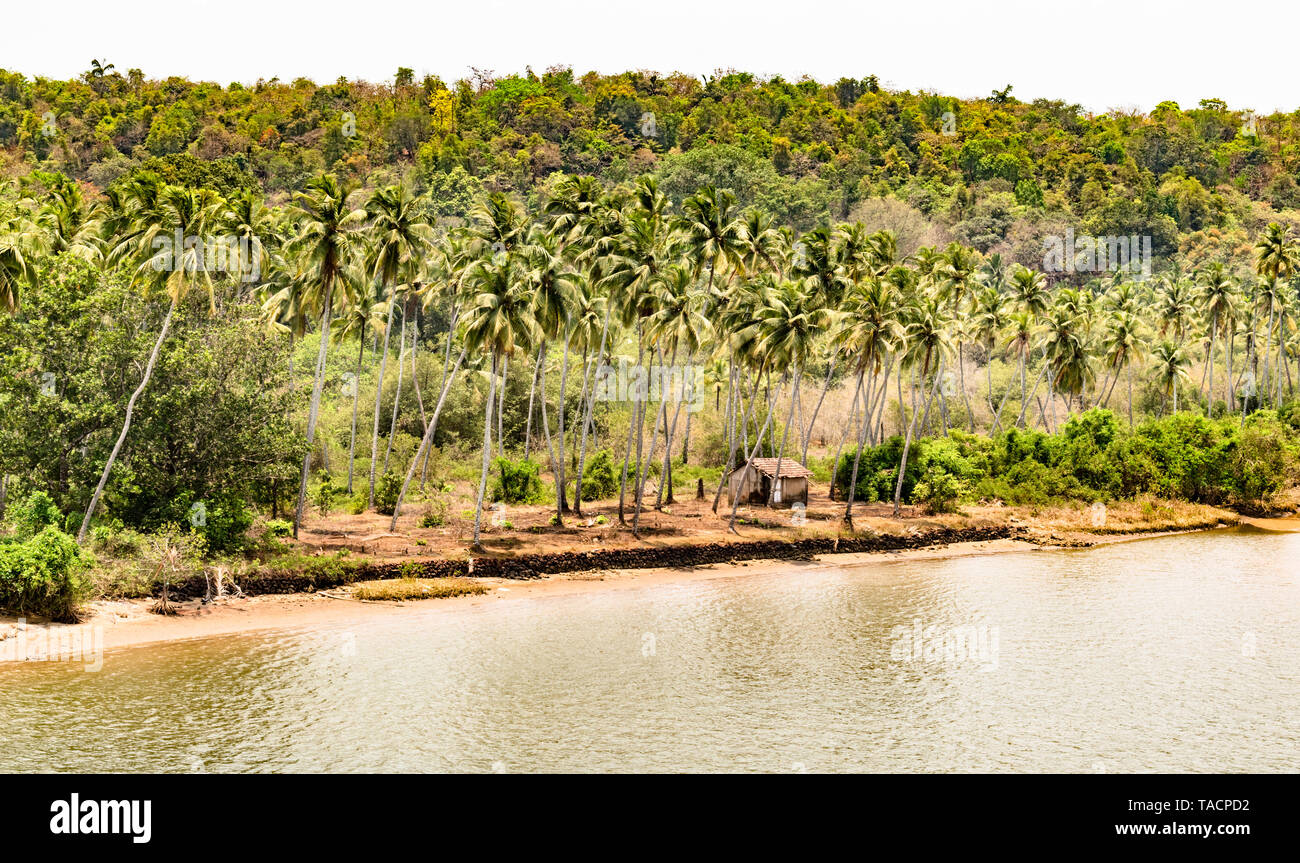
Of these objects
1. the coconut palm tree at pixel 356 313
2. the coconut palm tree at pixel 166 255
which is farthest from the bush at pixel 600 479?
the coconut palm tree at pixel 166 255

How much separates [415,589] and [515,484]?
20.1m

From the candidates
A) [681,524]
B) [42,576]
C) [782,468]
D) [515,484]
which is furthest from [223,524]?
[782,468]

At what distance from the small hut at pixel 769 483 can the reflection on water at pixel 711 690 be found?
58.9ft

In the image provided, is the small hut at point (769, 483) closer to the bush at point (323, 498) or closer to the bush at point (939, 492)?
the bush at point (939, 492)

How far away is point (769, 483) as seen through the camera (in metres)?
62.4

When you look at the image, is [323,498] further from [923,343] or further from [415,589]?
[923,343]

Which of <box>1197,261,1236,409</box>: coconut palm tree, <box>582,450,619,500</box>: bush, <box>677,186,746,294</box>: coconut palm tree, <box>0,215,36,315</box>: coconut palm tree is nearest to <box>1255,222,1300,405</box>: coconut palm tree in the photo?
<box>1197,261,1236,409</box>: coconut palm tree

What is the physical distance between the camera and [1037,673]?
32562mm

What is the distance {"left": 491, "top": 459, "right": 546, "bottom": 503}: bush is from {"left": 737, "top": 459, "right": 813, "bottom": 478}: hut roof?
500 inches

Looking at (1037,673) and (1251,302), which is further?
(1251,302)
